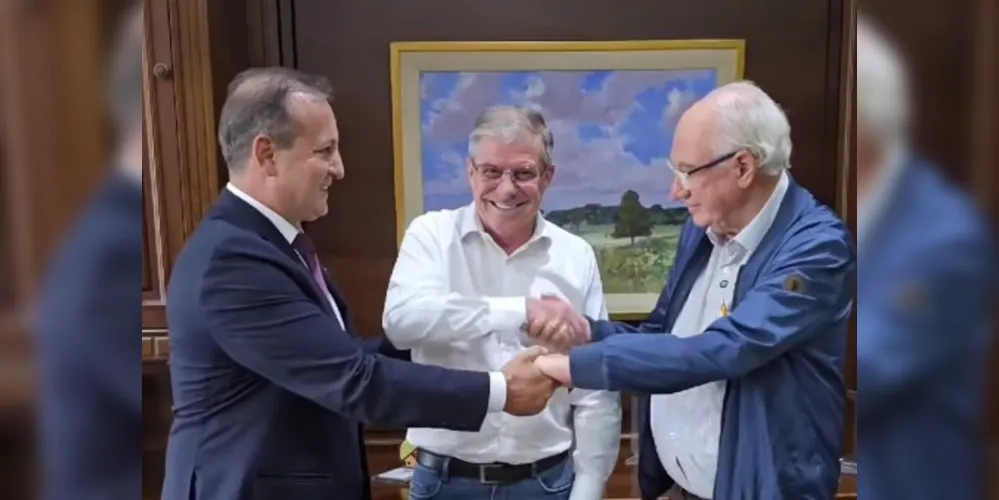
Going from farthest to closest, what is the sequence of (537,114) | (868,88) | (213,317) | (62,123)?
(537,114), (213,317), (868,88), (62,123)

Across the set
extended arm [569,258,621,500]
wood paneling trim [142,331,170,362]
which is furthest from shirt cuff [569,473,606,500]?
wood paneling trim [142,331,170,362]

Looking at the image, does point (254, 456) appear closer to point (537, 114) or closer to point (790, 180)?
point (537, 114)

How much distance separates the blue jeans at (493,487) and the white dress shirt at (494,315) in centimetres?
2

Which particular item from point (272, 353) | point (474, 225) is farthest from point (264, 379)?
point (474, 225)

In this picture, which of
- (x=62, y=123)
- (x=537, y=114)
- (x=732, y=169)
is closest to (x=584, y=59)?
(x=537, y=114)

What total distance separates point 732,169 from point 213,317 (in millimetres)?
511

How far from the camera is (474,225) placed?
918 mm

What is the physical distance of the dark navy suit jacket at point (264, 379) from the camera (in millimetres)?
814

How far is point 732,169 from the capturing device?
87 cm

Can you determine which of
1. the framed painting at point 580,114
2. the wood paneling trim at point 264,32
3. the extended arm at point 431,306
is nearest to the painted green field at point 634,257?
the framed painting at point 580,114

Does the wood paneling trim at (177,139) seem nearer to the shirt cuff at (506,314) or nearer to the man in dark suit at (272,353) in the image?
the man in dark suit at (272,353)

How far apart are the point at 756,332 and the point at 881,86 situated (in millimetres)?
375

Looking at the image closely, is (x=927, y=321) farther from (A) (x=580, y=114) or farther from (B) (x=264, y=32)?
(B) (x=264, y=32)

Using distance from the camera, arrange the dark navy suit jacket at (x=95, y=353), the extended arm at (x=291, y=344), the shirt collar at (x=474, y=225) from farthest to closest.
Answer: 1. the shirt collar at (x=474, y=225)
2. the extended arm at (x=291, y=344)
3. the dark navy suit jacket at (x=95, y=353)
